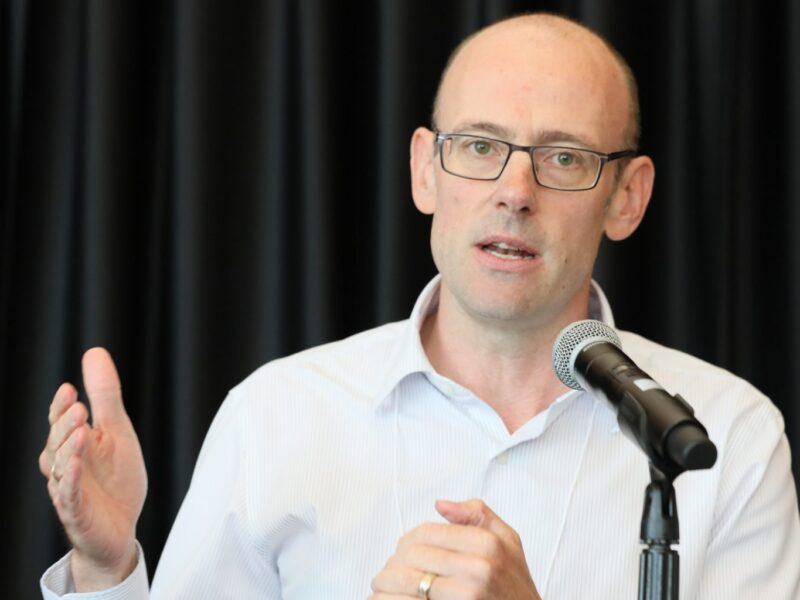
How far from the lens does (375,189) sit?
8.76 feet

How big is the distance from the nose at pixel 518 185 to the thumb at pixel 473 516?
2.10 feet

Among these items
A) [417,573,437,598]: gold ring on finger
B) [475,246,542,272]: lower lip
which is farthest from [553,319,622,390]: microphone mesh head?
[475,246,542,272]: lower lip

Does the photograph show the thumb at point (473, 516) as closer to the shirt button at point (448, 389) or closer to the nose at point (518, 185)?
the shirt button at point (448, 389)

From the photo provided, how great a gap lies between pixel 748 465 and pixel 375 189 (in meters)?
1.07

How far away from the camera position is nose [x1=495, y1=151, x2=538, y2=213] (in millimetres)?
1991

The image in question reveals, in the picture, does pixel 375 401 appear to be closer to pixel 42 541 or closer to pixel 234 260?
pixel 234 260

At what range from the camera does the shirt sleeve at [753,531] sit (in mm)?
1972

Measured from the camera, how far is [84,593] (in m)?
1.70

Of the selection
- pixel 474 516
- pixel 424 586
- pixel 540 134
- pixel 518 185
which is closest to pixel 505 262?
pixel 518 185

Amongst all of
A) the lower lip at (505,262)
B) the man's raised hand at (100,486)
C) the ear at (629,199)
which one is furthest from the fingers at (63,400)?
the ear at (629,199)

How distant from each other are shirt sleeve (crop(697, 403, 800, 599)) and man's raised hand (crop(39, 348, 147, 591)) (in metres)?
0.97

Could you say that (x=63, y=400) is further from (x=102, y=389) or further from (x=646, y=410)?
(x=646, y=410)

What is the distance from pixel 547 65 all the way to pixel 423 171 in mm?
338

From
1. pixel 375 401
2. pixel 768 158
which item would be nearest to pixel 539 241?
pixel 375 401
